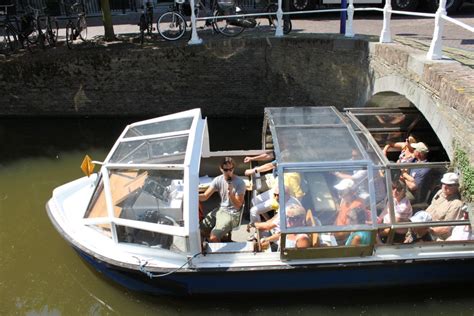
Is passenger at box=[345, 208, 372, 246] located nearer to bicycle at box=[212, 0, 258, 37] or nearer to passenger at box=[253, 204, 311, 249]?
passenger at box=[253, 204, 311, 249]

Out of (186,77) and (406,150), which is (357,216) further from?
(186,77)

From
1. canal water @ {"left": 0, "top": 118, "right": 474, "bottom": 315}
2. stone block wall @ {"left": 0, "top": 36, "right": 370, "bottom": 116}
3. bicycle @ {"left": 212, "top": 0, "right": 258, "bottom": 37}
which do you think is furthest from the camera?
bicycle @ {"left": 212, "top": 0, "right": 258, "bottom": 37}

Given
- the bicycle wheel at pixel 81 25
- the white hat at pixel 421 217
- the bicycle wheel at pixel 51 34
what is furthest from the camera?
the bicycle wheel at pixel 51 34

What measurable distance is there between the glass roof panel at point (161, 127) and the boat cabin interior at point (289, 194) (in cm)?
13

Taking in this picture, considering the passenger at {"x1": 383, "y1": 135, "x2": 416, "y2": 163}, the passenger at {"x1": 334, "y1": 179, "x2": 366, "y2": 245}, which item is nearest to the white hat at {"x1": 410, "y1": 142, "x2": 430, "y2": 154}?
the passenger at {"x1": 383, "y1": 135, "x2": 416, "y2": 163}

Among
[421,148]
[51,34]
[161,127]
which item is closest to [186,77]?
[51,34]

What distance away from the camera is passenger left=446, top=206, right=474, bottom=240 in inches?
213

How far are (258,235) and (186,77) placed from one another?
700cm

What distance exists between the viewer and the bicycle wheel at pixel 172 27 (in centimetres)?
1182

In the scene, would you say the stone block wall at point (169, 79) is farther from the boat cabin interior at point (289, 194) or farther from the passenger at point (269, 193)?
the boat cabin interior at point (289, 194)

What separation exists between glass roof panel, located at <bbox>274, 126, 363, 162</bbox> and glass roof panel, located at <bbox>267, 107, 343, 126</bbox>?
290mm

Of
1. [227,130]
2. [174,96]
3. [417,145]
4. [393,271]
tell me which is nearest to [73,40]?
[174,96]

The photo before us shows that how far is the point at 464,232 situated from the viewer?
5.46 meters

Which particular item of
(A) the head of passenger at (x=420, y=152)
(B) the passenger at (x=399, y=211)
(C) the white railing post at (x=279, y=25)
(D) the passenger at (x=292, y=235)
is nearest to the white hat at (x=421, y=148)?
(A) the head of passenger at (x=420, y=152)
